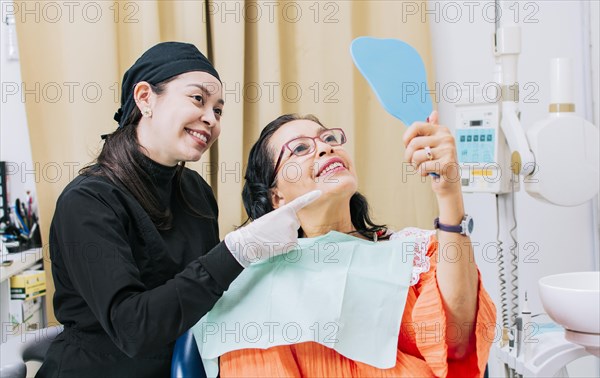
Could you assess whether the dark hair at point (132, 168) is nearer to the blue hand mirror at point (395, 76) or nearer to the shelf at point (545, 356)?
the blue hand mirror at point (395, 76)

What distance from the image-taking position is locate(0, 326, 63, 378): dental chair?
117cm

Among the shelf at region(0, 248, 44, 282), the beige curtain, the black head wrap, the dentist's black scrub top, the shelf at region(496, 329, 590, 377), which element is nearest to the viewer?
the dentist's black scrub top

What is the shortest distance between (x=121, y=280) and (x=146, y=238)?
180mm

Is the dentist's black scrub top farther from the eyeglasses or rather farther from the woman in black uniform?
the eyeglasses

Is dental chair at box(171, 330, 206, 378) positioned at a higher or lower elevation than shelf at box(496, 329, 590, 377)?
higher

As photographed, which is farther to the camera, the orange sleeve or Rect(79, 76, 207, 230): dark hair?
Rect(79, 76, 207, 230): dark hair

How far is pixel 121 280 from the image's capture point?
3.80ft

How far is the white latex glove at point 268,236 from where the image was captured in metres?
1.18

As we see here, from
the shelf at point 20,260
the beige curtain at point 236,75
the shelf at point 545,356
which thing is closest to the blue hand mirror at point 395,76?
the shelf at point 545,356

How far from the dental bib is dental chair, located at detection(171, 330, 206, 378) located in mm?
14

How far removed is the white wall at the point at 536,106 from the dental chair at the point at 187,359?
1.26m

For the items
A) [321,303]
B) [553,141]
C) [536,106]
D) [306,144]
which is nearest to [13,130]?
[306,144]

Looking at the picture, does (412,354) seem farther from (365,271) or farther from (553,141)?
(553,141)

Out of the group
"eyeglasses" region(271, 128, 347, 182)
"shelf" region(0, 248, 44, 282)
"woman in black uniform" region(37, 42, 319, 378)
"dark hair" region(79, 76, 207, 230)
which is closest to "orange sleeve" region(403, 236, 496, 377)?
"woman in black uniform" region(37, 42, 319, 378)
